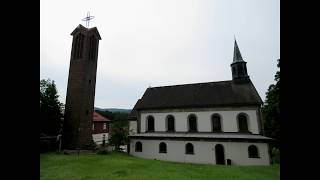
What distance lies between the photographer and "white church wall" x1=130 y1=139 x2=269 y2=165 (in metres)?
22.9

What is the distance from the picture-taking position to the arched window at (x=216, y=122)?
2677 centimetres

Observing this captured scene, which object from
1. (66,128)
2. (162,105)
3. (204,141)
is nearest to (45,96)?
(66,128)

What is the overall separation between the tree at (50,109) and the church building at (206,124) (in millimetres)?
10781

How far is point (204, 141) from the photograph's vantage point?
2550cm

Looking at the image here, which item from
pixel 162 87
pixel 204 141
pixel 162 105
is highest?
pixel 162 87

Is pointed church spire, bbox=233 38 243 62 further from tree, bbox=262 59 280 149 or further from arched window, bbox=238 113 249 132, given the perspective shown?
arched window, bbox=238 113 249 132

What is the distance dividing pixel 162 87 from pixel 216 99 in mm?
9602

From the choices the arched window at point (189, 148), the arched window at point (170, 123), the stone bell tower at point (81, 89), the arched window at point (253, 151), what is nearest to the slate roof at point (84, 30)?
the stone bell tower at point (81, 89)

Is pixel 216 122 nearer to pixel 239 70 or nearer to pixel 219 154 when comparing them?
pixel 219 154

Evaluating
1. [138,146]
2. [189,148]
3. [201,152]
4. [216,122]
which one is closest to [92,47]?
[138,146]

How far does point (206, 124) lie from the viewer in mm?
27281

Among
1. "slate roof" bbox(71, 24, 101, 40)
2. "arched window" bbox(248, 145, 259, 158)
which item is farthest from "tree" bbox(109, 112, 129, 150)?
"arched window" bbox(248, 145, 259, 158)

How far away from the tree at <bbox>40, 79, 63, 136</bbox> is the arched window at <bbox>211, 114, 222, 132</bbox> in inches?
843
